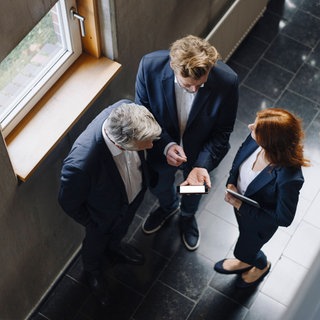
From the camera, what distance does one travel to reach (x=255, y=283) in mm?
4117

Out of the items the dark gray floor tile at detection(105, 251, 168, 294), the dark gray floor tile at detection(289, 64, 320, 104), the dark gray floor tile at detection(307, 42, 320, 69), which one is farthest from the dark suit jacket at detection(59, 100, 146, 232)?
the dark gray floor tile at detection(307, 42, 320, 69)

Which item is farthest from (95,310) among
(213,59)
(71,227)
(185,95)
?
(213,59)

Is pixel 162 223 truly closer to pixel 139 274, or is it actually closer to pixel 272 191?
pixel 139 274

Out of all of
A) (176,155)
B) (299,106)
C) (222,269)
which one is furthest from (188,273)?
(299,106)

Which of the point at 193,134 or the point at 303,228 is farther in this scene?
the point at 303,228

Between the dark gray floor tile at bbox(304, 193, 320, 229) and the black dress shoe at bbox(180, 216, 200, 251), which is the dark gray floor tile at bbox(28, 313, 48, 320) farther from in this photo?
the dark gray floor tile at bbox(304, 193, 320, 229)

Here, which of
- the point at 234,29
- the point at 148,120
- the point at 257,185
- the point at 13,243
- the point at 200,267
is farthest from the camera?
the point at 234,29

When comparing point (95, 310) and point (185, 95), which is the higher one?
point (185, 95)

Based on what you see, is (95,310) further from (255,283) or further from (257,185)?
(257,185)

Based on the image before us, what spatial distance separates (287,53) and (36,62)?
335 cm

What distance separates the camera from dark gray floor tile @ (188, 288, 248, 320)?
401cm

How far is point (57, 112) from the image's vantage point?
308 cm

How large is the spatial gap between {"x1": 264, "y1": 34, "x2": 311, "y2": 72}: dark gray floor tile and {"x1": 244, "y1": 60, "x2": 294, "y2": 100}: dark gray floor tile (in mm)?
83

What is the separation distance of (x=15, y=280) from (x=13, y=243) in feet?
1.49
